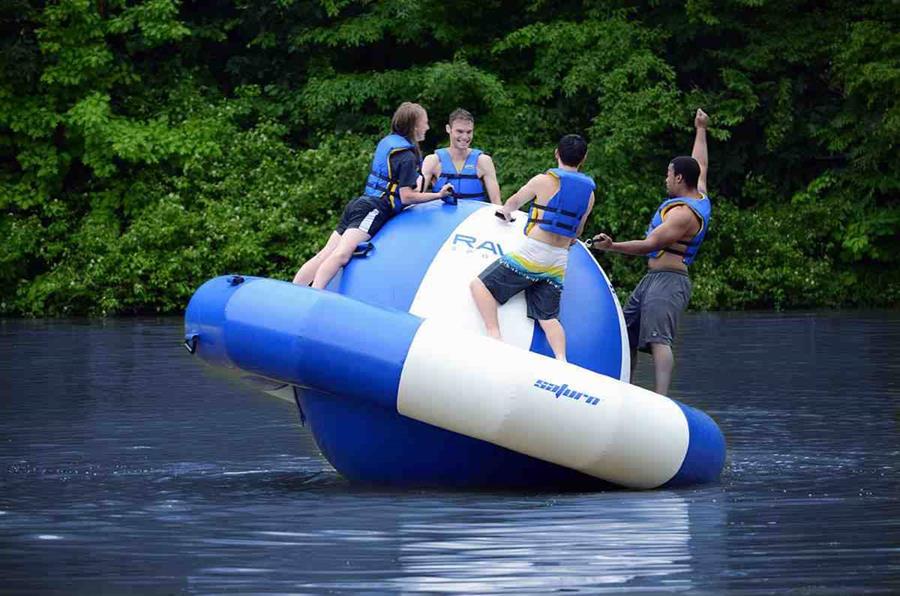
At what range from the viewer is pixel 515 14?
30.7 metres

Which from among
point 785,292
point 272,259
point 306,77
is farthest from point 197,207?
point 785,292

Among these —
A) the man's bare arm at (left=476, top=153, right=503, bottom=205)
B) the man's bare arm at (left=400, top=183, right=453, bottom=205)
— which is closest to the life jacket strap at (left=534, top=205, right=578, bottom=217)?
the man's bare arm at (left=400, top=183, right=453, bottom=205)

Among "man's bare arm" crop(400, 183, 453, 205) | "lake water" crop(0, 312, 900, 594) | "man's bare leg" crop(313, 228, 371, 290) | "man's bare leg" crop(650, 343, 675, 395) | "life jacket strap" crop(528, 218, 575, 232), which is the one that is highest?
"man's bare arm" crop(400, 183, 453, 205)

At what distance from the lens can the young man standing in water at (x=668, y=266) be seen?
11.0 meters

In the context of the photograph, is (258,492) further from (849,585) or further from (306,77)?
(306,77)

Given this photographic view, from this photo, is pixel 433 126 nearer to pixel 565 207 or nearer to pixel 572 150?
pixel 572 150

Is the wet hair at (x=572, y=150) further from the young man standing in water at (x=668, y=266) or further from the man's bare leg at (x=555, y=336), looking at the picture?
the young man standing in water at (x=668, y=266)

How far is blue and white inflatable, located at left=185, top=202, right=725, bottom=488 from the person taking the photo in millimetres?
9062

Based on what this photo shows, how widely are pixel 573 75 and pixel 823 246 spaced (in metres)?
4.64

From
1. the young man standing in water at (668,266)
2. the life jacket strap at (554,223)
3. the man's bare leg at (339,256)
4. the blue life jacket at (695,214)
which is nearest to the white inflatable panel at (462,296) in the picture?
the life jacket strap at (554,223)

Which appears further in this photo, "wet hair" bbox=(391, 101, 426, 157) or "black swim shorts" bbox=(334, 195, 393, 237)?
"wet hair" bbox=(391, 101, 426, 157)

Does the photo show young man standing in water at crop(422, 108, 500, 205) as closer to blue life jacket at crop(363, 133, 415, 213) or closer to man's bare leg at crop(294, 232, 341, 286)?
blue life jacket at crop(363, 133, 415, 213)

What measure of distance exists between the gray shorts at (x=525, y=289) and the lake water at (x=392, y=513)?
94 centimetres

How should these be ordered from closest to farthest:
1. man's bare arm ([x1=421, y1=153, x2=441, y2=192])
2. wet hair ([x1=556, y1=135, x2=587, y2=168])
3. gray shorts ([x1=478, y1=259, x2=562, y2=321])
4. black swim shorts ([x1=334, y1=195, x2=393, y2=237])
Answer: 1. gray shorts ([x1=478, y1=259, x2=562, y2=321])
2. wet hair ([x1=556, y1=135, x2=587, y2=168])
3. black swim shorts ([x1=334, y1=195, x2=393, y2=237])
4. man's bare arm ([x1=421, y1=153, x2=441, y2=192])
